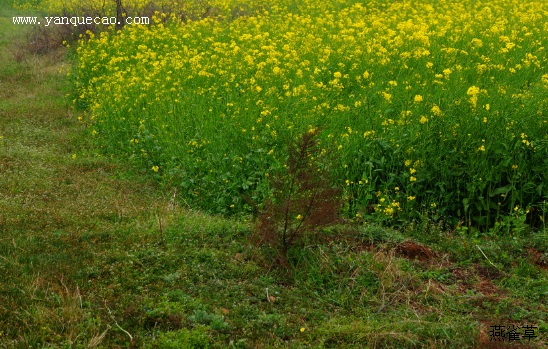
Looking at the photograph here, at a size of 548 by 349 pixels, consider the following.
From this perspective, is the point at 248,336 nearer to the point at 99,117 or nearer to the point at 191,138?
the point at 191,138

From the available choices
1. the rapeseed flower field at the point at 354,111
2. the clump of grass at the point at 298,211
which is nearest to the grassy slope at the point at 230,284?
the clump of grass at the point at 298,211

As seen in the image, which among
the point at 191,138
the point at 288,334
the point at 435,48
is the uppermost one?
the point at 435,48

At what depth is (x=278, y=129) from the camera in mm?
7336

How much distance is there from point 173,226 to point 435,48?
19.4 ft

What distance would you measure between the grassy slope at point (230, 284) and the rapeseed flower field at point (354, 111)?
0.70 metres

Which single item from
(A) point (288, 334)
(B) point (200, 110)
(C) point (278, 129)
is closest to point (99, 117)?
(B) point (200, 110)

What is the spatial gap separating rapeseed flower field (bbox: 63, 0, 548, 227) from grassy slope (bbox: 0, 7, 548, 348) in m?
0.70

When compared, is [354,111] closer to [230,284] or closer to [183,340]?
[230,284]

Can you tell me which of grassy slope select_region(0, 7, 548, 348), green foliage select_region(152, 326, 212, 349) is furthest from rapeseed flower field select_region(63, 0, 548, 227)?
green foliage select_region(152, 326, 212, 349)

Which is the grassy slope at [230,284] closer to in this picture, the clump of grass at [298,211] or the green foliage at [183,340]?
the green foliage at [183,340]

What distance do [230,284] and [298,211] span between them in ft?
2.67

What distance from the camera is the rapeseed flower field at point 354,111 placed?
6.51m

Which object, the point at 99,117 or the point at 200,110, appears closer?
the point at 200,110

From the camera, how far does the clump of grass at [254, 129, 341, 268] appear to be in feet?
17.1
